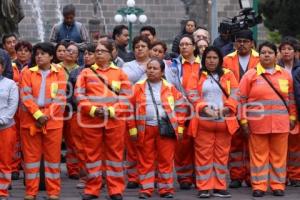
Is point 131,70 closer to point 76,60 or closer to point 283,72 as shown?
point 76,60

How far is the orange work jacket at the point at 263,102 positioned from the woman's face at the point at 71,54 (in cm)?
243

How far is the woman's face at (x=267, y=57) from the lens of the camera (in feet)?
39.2

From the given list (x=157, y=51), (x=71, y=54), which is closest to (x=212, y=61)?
(x=157, y=51)

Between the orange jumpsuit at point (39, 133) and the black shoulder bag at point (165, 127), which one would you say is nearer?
the orange jumpsuit at point (39, 133)

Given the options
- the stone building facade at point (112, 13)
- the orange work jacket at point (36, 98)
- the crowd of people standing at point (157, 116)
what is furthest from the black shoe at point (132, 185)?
the stone building facade at point (112, 13)

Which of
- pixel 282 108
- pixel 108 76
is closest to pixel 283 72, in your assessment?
pixel 282 108

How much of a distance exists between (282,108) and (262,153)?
637 mm

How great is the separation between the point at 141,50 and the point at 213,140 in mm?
1588

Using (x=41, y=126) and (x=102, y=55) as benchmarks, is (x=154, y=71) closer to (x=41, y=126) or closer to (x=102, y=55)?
(x=102, y=55)

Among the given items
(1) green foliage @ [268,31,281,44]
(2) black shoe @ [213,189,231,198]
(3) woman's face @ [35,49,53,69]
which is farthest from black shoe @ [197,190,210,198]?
(1) green foliage @ [268,31,281,44]

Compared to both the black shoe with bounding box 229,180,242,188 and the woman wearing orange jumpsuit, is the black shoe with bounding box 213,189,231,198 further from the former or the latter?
the black shoe with bounding box 229,180,242,188

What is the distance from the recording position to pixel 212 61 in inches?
469

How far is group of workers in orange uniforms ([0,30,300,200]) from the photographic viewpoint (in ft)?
37.6

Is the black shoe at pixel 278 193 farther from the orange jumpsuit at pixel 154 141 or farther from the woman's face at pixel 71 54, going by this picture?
the woman's face at pixel 71 54
